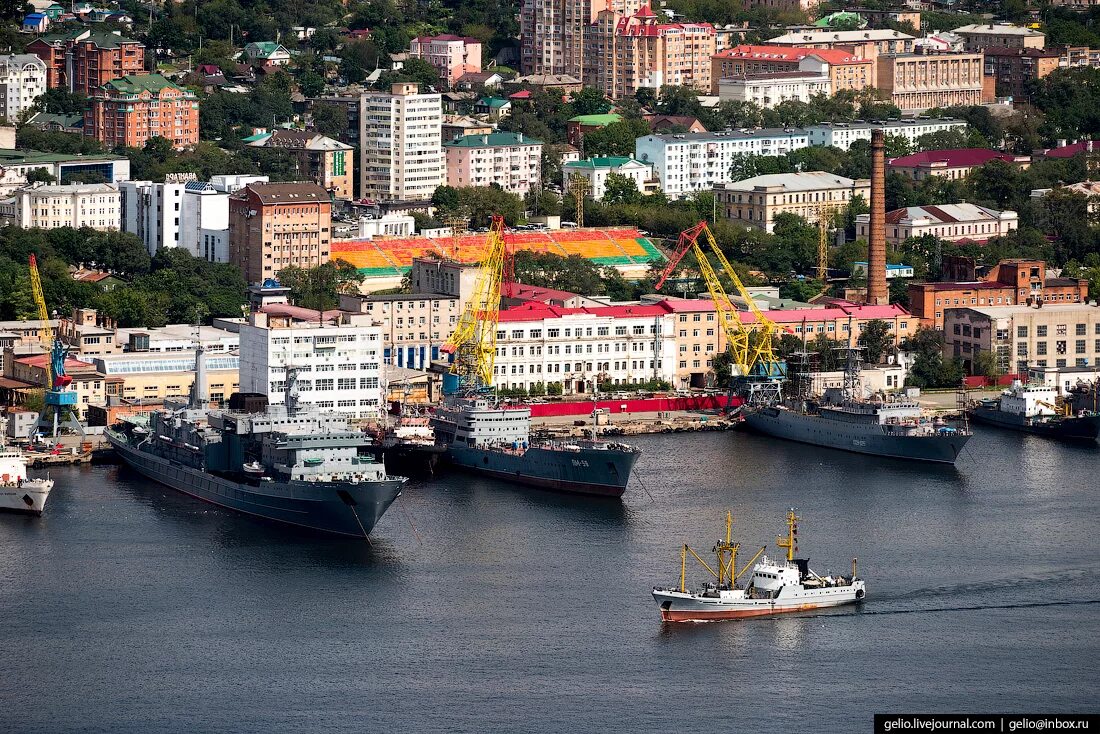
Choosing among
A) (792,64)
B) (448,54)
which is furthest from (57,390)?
(792,64)

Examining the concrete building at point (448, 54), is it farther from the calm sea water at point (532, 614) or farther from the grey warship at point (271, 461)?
the calm sea water at point (532, 614)

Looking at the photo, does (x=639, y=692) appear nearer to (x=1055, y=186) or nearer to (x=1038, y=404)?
(x=1038, y=404)

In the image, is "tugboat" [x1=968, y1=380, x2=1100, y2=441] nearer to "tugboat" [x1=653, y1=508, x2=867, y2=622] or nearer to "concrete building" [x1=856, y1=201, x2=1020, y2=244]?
"tugboat" [x1=653, y1=508, x2=867, y2=622]

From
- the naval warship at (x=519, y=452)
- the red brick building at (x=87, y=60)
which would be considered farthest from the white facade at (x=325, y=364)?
the red brick building at (x=87, y=60)

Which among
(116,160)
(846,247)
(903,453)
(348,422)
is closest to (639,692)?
(348,422)

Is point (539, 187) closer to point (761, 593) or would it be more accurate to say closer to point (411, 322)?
point (411, 322)
